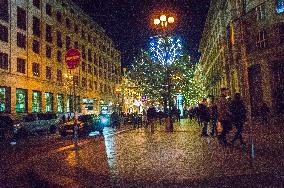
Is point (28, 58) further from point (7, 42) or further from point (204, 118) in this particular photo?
point (204, 118)

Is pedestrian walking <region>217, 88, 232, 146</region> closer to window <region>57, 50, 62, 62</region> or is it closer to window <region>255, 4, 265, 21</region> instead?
window <region>255, 4, 265, 21</region>

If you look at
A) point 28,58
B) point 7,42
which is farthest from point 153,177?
point 28,58

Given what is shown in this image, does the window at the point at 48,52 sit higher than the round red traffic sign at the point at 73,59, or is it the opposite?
the window at the point at 48,52

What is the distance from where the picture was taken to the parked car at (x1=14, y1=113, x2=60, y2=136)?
25.6 m

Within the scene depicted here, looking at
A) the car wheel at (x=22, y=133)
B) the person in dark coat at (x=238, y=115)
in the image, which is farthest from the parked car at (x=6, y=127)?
the person in dark coat at (x=238, y=115)

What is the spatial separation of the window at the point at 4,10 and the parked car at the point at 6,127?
14.5 meters

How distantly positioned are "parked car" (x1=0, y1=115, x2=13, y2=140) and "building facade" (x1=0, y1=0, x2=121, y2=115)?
5528mm

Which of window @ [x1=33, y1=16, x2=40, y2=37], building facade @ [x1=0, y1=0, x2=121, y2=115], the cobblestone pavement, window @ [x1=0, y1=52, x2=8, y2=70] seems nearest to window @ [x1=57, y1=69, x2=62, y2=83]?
building facade @ [x1=0, y1=0, x2=121, y2=115]

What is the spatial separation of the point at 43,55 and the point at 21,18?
5.83 m

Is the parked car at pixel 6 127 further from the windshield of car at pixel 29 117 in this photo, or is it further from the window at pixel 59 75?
the window at pixel 59 75

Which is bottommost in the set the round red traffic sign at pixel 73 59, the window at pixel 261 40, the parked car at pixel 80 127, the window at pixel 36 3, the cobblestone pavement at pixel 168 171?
the cobblestone pavement at pixel 168 171

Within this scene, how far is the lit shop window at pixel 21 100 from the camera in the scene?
120 ft

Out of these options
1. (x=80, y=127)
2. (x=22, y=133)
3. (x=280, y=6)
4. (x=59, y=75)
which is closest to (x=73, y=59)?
(x=80, y=127)

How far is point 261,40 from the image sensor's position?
34.5 metres
